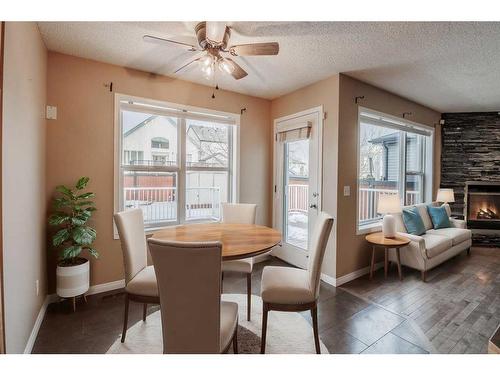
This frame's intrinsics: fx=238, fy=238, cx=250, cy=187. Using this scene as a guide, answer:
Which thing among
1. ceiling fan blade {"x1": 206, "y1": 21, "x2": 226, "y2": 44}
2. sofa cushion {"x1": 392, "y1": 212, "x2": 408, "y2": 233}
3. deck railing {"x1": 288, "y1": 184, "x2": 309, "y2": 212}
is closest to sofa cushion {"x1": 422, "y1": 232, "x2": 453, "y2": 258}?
sofa cushion {"x1": 392, "y1": 212, "x2": 408, "y2": 233}

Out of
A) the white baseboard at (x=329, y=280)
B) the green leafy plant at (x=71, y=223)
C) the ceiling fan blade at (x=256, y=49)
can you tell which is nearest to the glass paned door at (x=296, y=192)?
the white baseboard at (x=329, y=280)

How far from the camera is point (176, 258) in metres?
1.08

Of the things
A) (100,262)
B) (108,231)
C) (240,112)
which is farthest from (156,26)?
(100,262)

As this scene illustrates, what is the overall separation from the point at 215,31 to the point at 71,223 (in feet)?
6.90

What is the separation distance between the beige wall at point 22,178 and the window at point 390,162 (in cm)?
329

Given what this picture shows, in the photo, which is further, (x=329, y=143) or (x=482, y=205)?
(x=482, y=205)

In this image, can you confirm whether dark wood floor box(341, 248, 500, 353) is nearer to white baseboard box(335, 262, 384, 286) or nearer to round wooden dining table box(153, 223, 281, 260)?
white baseboard box(335, 262, 384, 286)

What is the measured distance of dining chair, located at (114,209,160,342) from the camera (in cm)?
168

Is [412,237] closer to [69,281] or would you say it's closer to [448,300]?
[448,300]

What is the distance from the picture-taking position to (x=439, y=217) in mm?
3822

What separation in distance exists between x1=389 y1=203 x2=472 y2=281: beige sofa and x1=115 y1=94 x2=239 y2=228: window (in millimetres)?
2385

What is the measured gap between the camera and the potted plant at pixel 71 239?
2139 mm

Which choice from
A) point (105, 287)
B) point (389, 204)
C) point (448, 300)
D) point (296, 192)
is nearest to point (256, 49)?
point (296, 192)

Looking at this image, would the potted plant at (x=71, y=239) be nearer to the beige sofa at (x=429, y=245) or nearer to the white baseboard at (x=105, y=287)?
the white baseboard at (x=105, y=287)
